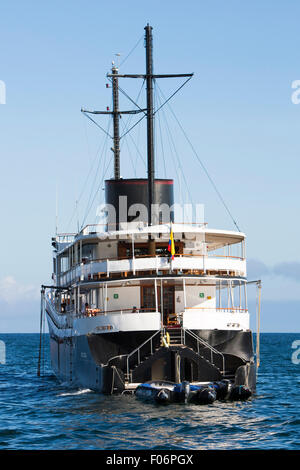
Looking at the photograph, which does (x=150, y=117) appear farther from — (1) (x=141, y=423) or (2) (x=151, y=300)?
(1) (x=141, y=423)

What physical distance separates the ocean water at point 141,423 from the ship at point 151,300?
1586 mm

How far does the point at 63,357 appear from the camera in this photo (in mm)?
45781

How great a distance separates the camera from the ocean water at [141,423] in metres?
24.4

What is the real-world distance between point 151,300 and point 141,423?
11978 millimetres

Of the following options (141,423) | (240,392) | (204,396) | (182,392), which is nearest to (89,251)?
(240,392)

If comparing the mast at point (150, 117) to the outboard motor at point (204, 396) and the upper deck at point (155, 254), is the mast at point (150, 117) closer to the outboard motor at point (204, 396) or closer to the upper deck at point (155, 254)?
the upper deck at point (155, 254)

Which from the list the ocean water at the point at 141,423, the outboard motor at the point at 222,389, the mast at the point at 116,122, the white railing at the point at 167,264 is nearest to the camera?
the ocean water at the point at 141,423

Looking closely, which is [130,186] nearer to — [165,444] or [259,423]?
[259,423]

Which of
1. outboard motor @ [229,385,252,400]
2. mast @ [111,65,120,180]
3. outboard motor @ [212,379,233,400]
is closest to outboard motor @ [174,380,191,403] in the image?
outboard motor @ [212,379,233,400]

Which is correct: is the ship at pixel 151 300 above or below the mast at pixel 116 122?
below

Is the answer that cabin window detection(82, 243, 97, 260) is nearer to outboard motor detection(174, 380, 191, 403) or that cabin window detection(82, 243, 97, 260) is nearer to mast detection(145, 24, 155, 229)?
mast detection(145, 24, 155, 229)

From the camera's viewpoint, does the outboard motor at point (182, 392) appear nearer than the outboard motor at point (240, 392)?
Yes

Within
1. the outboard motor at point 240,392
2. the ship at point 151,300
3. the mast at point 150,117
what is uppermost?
the mast at point 150,117

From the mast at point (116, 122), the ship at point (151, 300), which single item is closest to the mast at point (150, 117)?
the ship at point (151, 300)
